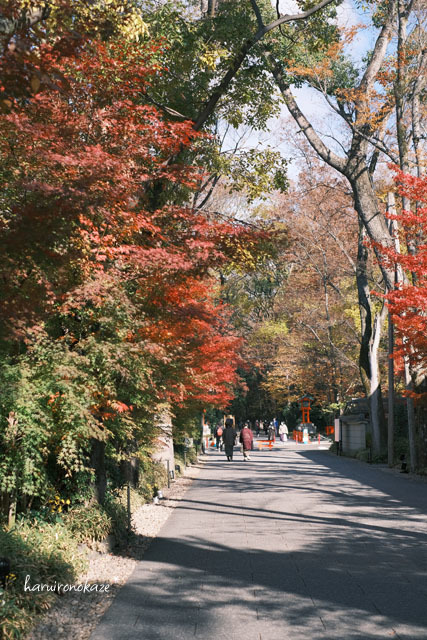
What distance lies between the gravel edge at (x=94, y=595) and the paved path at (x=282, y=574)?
141mm

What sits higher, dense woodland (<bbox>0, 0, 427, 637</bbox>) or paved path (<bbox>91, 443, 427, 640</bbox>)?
dense woodland (<bbox>0, 0, 427, 637</bbox>)

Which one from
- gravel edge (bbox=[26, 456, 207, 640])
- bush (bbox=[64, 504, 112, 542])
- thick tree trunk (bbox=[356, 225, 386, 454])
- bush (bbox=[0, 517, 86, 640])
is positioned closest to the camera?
bush (bbox=[0, 517, 86, 640])

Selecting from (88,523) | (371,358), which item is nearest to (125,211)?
(88,523)

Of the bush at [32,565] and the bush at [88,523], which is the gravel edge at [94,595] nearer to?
the bush at [32,565]

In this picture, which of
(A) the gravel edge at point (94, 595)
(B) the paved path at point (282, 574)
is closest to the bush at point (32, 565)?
(A) the gravel edge at point (94, 595)

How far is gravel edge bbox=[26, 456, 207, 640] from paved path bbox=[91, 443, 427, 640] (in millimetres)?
141

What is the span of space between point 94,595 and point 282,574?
2249mm

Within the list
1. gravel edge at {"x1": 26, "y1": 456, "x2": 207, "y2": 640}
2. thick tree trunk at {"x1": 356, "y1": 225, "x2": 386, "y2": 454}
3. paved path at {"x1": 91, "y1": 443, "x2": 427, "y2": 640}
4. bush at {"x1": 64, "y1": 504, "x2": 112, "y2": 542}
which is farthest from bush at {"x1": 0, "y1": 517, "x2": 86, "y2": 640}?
thick tree trunk at {"x1": 356, "y1": 225, "x2": 386, "y2": 454}

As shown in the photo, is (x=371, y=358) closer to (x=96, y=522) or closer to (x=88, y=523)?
(x=96, y=522)

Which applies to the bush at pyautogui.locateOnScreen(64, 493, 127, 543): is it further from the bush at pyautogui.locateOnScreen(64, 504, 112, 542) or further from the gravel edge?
the gravel edge

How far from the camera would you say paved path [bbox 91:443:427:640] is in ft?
19.6

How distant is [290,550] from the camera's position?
927 cm

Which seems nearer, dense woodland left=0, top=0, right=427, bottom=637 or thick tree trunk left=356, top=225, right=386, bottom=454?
dense woodland left=0, top=0, right=427, bottom=637

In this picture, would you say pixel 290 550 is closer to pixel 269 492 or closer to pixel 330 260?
pixel 269 492
